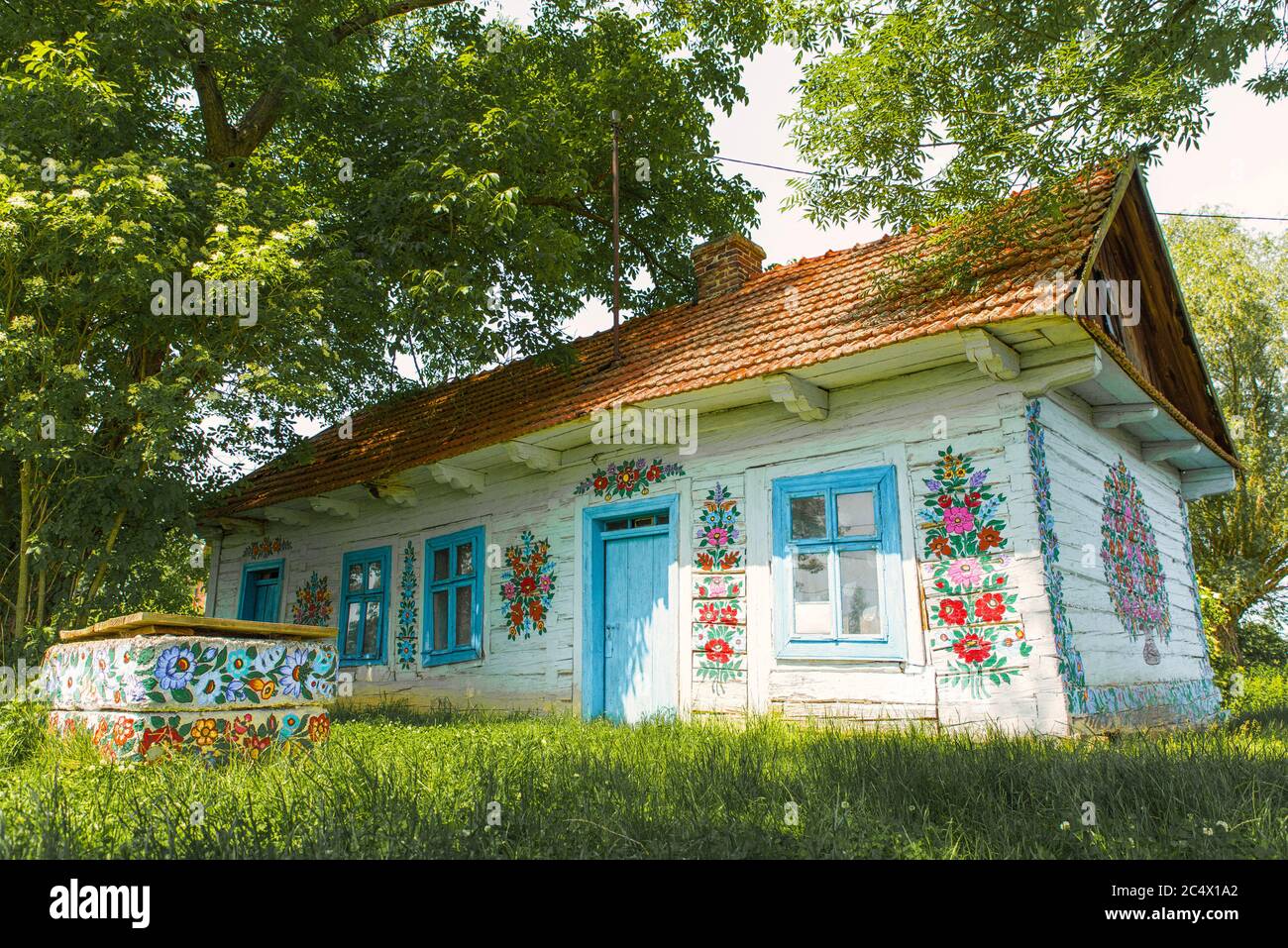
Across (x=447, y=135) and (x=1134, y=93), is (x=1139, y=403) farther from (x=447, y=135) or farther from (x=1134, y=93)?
(x=447, y=135)

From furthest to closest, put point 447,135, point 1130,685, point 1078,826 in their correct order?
point 447,135 < point 1130,685 < point 1078,826

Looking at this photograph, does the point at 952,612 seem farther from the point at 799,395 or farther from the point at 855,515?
the point at 799,395

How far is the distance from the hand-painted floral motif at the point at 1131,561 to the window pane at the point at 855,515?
7.75ft

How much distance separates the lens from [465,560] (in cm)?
1059

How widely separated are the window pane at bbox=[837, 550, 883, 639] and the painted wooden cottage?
0.07 feet

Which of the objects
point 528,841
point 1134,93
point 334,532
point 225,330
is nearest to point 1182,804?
point 528,841

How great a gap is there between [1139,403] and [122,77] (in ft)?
38.2

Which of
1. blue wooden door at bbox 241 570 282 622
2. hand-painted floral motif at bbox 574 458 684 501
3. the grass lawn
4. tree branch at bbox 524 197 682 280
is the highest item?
tree branch at bbox 524 197 682 280

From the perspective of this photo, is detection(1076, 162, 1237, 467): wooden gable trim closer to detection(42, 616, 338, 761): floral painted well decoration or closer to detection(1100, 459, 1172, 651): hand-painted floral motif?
detection(1100, 459, 1172, 651): hand-painted floral motif

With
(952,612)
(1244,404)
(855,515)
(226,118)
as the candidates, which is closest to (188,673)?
(855,515)

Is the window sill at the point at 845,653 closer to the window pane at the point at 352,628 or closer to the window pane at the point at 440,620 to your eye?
the window pane at the point at 440,620

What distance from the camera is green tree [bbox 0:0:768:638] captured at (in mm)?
7836

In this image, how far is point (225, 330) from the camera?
8.64 meters

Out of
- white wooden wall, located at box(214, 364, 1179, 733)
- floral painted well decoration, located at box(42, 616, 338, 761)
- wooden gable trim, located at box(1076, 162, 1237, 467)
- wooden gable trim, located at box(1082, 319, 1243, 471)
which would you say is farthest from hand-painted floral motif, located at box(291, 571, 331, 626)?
wooden gable trim, located at box(1076, 162, 1237, 467)
